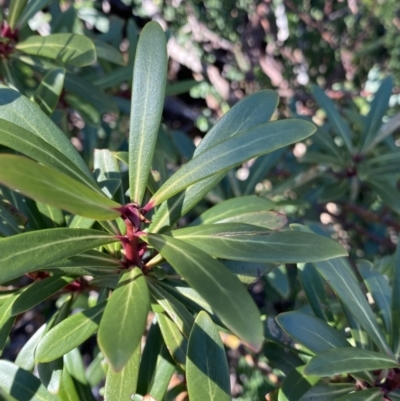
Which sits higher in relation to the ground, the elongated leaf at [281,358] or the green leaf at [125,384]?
the green leaf at [125,384]

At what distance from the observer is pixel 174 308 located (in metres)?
0.61

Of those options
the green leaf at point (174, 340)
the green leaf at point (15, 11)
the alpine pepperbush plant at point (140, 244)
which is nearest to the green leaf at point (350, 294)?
the alpine pepperbush plant at point (140, 244)

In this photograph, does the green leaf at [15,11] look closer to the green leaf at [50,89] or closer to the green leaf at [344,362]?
the green leaf at [50,89]

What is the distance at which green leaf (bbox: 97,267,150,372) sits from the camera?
0.40 meters

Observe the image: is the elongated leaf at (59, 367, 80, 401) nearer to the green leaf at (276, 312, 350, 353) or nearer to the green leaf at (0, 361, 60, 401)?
the green leaf at (0, 361, 60, 401)

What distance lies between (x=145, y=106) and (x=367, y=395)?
521 millimetres

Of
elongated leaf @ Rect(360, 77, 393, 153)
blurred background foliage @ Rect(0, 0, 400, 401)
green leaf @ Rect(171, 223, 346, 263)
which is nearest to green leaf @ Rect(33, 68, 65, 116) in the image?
green leaf @ Rect(171, 223, 346, 263)

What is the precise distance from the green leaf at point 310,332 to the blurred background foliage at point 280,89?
0.65 metres

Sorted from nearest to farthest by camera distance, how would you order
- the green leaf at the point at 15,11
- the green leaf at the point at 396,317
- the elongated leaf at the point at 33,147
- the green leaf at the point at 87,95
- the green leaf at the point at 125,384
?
the elongated leaf at the point at 33,147 → the green leaf at the point at 125,384 → the green leaf at the point at 396,317 → the green leaf at the point at 15,11 → the green leaf at the point at 87,95

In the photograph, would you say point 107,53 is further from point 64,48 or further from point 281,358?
point 281,358

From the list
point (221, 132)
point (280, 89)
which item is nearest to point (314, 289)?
point (221, 132)

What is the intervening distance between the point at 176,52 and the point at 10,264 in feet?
6.25

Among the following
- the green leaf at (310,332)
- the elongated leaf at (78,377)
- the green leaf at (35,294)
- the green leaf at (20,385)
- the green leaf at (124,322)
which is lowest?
the elongated leaf at (78,377)

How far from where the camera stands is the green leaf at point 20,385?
0.67 m
